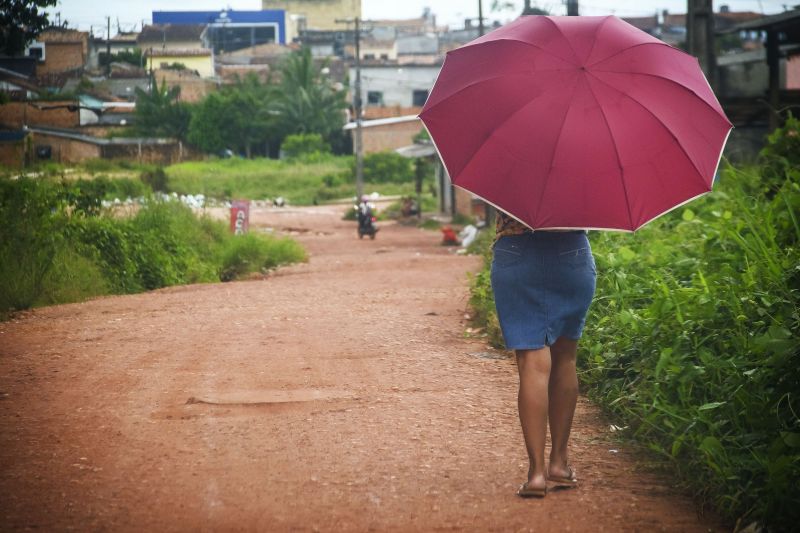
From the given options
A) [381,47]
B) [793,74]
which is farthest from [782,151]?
[381,47]

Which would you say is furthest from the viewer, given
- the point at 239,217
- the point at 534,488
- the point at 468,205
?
the point at 468,205

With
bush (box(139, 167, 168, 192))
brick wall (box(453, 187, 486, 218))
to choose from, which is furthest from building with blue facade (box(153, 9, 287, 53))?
brick wall (box(453, 187, 486, 218))

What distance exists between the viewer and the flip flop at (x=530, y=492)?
4.36 m

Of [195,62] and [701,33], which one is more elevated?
[195,62]

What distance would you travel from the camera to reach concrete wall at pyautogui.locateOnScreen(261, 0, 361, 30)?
99.0 m

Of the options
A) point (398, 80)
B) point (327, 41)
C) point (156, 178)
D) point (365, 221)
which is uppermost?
point (327, 41)

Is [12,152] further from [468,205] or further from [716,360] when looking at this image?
[468,205]

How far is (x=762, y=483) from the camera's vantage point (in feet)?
13.4

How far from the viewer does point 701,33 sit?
56.4 feet

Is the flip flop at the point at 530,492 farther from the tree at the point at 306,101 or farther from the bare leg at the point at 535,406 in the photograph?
the tree at the point at 306,101

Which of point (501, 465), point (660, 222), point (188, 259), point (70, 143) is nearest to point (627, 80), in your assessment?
point (501, 465)

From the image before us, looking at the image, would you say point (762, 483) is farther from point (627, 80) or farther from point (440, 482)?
point (627, 80)

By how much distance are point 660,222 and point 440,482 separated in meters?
6.55

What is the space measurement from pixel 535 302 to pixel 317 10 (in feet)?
328
